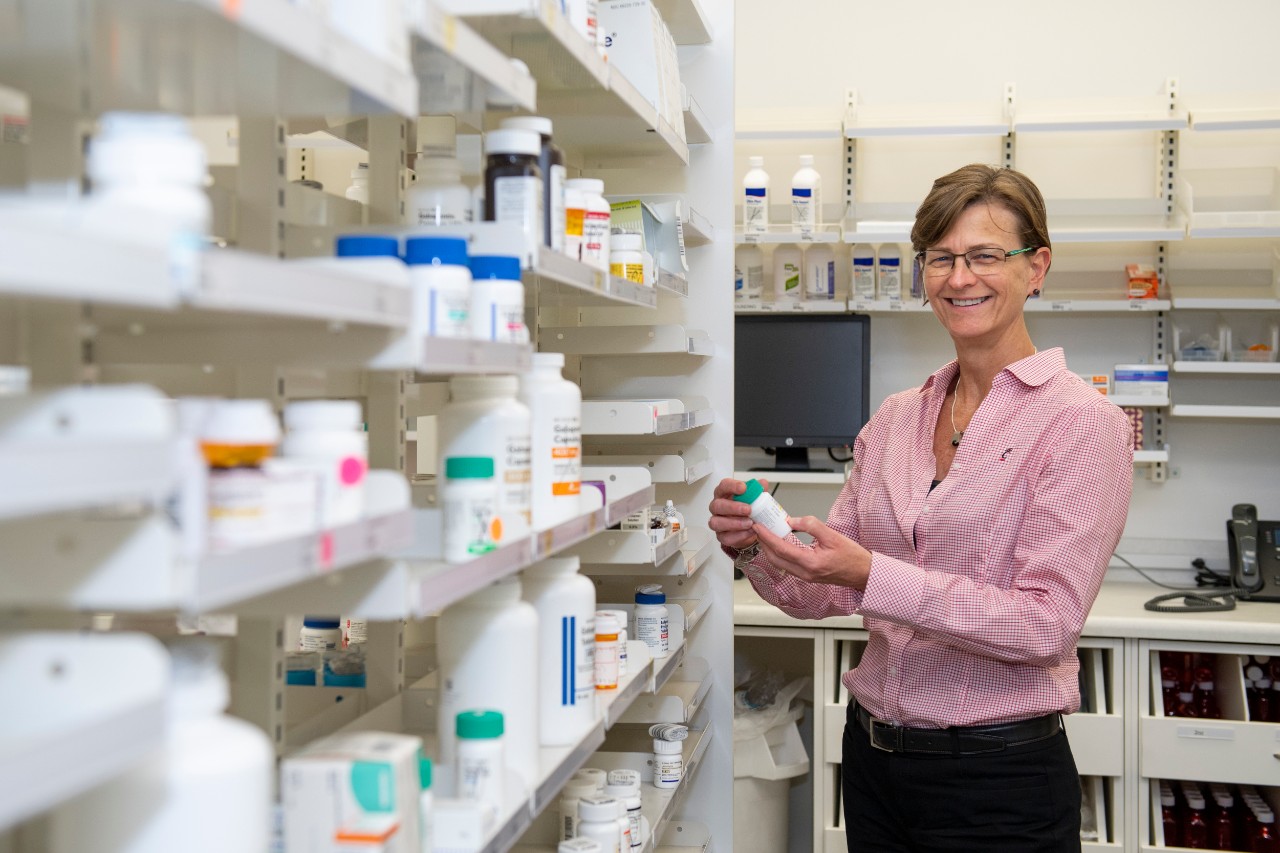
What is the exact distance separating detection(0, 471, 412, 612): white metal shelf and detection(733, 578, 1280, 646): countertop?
8.82ft

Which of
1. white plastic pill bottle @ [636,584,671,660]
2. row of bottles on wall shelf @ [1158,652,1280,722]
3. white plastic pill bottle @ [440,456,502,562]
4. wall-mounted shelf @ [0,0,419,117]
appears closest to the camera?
wall-mounted shelf @ [0,0,419,117]

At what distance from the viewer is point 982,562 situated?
7.52 ft

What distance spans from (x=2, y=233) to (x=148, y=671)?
30 centimetres

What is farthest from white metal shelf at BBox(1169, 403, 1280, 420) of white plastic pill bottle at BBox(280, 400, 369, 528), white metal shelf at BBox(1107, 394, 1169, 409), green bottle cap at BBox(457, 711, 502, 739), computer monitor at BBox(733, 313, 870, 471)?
white plastic pill bottle at BBox(280, 400, 369, 528)

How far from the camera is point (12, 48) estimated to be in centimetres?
111

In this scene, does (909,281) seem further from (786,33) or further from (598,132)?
(598,132)

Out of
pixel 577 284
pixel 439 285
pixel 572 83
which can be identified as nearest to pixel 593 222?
pixel 577 284

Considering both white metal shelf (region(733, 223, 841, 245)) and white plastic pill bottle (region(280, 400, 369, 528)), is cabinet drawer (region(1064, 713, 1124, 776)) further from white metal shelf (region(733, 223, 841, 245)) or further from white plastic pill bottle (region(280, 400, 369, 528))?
white plastic pill bottle (region(280, 400, 369, 528))

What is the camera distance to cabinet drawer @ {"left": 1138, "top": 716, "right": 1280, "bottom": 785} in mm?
3621

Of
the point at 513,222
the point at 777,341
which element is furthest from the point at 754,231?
the point at 513,222

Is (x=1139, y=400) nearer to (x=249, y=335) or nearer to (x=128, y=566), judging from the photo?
(x=249, y=335)

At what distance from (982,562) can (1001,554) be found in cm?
4

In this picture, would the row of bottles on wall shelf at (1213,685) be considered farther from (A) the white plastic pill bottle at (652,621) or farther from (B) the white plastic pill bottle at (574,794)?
(B) the white plastic pill bottle at (574,794)

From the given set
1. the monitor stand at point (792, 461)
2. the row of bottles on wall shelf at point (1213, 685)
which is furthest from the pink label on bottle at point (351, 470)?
the monitor stand at point (792, 461)
